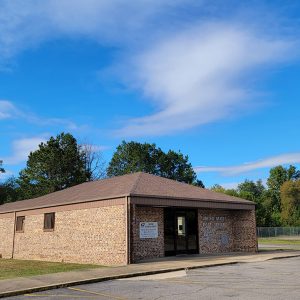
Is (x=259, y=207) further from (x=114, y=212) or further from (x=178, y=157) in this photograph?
(x=114, y=212)

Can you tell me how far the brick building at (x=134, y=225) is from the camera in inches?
766

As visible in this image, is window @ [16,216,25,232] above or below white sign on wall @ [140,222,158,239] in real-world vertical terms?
above

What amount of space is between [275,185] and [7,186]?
68521 mm

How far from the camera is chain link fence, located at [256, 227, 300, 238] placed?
59.8 metres

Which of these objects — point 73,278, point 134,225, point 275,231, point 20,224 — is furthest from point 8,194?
point 73,278

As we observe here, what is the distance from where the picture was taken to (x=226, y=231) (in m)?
24.8

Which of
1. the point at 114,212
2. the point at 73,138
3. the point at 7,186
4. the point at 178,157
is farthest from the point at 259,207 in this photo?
the point at 114,212

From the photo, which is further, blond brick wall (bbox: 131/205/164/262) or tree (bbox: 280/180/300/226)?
tree (bbox: 280/180/300/226)

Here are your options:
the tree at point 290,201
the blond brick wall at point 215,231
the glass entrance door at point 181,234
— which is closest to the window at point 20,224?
the glass entrance door at point 181,234

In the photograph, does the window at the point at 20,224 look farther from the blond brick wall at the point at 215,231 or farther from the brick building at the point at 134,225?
the blond brick wall at the point at 215,231

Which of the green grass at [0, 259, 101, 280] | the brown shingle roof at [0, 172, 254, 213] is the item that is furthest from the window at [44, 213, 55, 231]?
the green grass at [0, 259, 101, 280]

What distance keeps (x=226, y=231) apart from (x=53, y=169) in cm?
3519

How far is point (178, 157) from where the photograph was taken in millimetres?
76688

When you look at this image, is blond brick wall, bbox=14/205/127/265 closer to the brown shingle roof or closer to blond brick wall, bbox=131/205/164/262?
blond brick wall, bbox=131/205/164/262
